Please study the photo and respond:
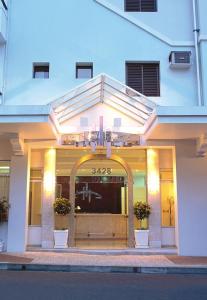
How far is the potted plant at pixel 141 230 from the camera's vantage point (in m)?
12.5

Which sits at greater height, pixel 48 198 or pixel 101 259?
pixel 48 198

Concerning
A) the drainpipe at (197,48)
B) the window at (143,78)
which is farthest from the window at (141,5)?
the window at (143,78)

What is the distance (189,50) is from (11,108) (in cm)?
681

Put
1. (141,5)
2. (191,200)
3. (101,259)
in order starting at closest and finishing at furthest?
(101,259)
(191,200)
(141,5)

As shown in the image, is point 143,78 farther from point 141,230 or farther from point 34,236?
point 34,236

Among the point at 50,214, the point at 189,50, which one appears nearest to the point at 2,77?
the point at 50,214

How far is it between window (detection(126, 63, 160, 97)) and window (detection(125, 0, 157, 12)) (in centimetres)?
216

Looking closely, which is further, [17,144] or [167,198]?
[167,198]

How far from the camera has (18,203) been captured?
1219cm

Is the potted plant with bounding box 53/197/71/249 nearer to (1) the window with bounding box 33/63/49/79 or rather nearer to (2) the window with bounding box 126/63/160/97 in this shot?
(1) the window with bounding box 33/63/49/79

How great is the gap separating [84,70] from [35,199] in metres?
4.84

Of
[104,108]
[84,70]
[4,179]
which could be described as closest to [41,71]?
[84,70]

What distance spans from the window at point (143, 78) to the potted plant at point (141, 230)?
390cm

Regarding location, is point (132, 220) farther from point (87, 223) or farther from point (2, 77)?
point (2, 77)
